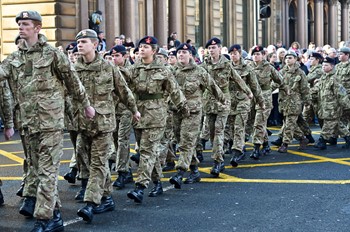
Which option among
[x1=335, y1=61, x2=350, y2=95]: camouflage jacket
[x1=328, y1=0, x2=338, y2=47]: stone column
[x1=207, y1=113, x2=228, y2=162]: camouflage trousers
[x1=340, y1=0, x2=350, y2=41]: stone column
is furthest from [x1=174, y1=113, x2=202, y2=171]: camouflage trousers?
[x1=340, y1=0, x2=350, y2=41]: stone column

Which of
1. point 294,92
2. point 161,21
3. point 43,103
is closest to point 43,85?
point 43,103

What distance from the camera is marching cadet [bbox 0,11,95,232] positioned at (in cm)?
646

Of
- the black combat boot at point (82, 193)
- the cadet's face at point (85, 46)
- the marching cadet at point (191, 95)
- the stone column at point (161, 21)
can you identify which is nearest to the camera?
the cadet's face at point (85, 46)

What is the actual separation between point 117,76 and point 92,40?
1.54 ft

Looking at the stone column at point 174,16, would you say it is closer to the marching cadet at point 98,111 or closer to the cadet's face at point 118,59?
the cadet's face at point 118,59

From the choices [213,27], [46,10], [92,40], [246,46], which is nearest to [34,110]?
[92,40]

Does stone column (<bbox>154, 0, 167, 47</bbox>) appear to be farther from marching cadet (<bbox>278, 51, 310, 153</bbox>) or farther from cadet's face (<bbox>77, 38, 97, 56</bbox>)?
cadet's face (<bbox>77, 38, 97, 56</bbox>)

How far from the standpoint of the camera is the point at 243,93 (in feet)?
35.8

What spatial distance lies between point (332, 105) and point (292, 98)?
2.70ft

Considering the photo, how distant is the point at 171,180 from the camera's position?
8844mm

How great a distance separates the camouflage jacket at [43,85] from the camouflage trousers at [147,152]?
1.63 metres

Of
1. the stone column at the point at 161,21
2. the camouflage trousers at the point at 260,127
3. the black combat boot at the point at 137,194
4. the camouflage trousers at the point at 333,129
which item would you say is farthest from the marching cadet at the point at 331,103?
the stone column at the point at 161,21

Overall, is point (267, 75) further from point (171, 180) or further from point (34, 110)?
point (34, 110)

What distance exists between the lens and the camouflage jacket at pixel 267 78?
1218 centimetres
